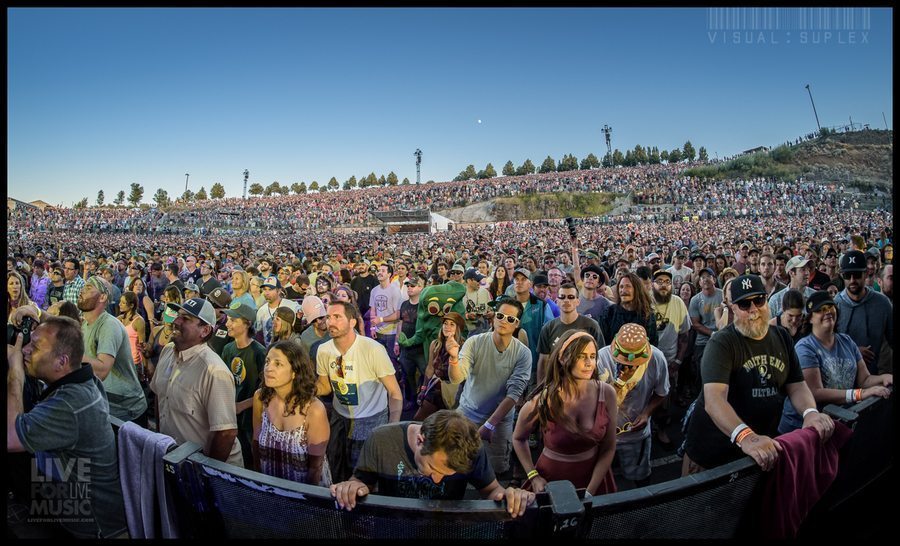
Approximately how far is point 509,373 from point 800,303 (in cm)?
249

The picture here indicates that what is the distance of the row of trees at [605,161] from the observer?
3617 inches

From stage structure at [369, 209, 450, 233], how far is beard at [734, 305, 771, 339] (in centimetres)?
4240

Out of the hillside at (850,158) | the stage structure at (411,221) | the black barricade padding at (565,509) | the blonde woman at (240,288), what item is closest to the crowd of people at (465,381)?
the black barricade padding at (565,509)

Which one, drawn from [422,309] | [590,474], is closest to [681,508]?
[590,474]

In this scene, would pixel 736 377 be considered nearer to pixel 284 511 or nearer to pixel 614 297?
pixel 284 511

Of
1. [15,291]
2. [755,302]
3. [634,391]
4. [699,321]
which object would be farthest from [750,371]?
[15,291]

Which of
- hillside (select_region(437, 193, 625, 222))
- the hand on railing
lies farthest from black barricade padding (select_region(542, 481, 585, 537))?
hillside (select_region(437, 193, 625, 222))

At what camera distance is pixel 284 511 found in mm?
1847

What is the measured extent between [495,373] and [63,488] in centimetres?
272

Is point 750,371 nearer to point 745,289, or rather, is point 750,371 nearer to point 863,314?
point 745,289

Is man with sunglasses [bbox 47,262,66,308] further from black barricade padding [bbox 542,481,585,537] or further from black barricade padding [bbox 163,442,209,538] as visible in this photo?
black barricade padding [bbox 542,481,585,537]

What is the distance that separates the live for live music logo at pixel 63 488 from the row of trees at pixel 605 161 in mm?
91127

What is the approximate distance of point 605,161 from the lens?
98.7 metres

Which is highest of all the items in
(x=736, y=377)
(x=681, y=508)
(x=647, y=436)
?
(x=736, y=377)
